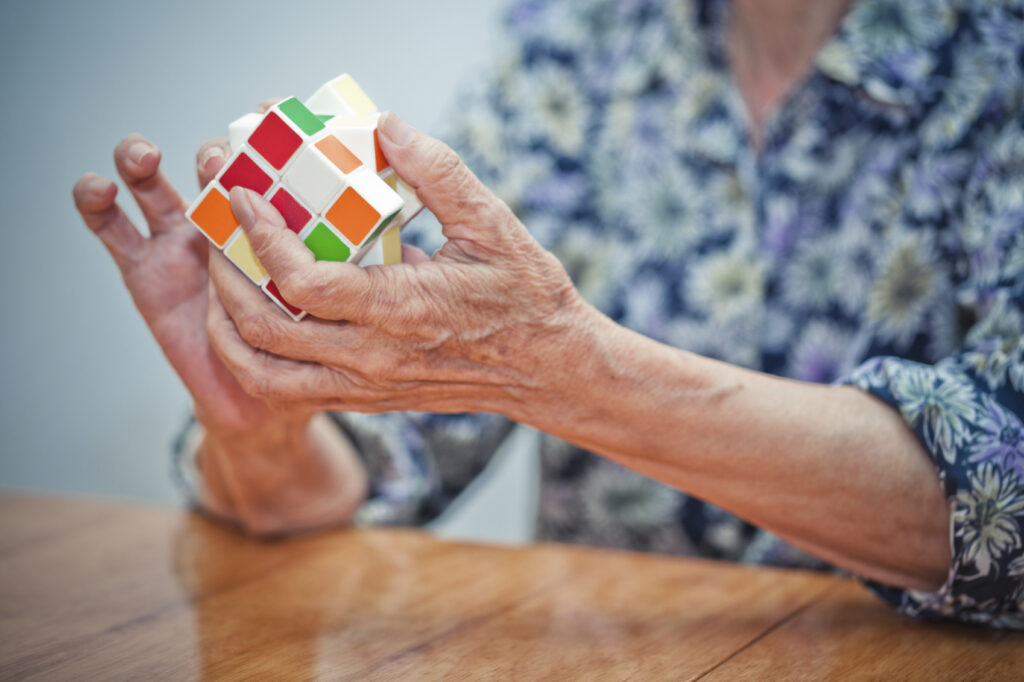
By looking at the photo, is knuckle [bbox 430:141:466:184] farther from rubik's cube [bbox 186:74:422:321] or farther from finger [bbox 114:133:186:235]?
finger [bbox 114:133:186:235]

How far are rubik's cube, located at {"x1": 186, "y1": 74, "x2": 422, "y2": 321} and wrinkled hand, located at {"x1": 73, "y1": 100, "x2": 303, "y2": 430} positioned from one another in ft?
0.40

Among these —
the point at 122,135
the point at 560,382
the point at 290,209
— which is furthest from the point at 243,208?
the point at 122,135

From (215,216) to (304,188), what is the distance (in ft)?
0.27

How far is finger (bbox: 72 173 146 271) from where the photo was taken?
71cm

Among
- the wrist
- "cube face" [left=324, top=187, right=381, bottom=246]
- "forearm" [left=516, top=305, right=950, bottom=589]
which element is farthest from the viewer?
the wrist

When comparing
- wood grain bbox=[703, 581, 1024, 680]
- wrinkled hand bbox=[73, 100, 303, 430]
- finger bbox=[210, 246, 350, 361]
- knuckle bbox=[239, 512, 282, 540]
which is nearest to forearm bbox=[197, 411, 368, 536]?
knuckle bbox=[239, 512, 282, 540]

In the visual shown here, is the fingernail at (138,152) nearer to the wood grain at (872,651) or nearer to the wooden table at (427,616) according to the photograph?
the wooden table at (427,616)

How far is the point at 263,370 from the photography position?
0.63m

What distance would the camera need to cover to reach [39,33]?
1844mm

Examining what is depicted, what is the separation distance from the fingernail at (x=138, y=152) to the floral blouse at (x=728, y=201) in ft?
1.45

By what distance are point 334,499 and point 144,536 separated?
0.66 ft

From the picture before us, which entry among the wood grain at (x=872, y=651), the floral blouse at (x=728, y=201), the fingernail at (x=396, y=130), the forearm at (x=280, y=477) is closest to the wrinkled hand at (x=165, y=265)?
the forearm at (x=280, y=477)

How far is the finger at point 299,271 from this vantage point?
0.57 meters

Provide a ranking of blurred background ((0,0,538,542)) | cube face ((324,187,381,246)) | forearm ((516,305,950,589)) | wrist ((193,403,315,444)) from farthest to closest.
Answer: blurred background ((0,0,538,542)), wrist ((193,403,315,444)), forearm ((516,305,950,589)), cube face ((324,187,381,246))
